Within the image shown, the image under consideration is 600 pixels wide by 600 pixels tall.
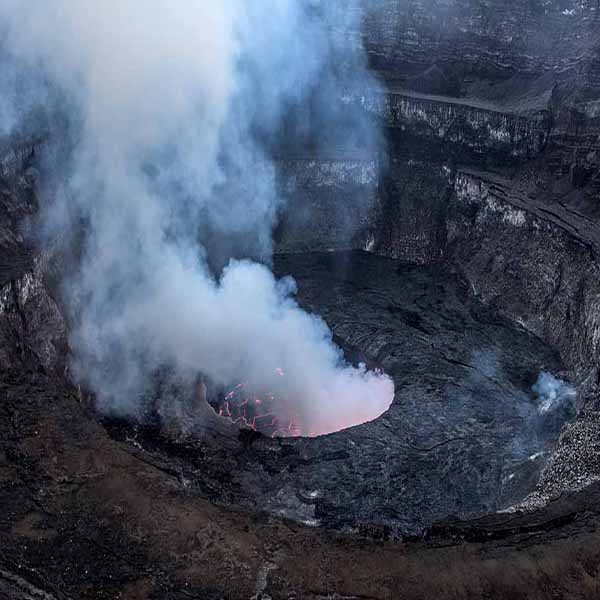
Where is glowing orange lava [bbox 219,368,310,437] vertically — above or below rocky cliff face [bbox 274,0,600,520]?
below

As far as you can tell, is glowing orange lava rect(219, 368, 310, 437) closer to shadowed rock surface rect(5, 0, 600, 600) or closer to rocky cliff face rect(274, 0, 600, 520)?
shadowed rock surface rect(5, 0, 600, 600)

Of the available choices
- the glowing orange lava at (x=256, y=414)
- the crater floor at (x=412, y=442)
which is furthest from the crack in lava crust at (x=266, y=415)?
the crater floor at (x=412, y=442)

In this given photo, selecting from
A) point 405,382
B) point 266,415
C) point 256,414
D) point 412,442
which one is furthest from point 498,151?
point 256,414

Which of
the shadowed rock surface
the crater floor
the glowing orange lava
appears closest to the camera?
the shadowed rock surface

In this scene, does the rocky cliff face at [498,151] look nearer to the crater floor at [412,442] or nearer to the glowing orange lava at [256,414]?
the crater floor at [412,442]

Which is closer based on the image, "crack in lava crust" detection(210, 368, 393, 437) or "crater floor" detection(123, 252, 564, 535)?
"crater floor" detection(123, 252, 564, 535)

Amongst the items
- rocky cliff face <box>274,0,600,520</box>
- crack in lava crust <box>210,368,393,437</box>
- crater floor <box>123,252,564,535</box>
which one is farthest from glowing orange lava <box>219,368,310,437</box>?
rocky cliff face <box>274,0,600,520</box>

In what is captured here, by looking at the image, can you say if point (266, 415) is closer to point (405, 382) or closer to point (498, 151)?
point (405, 382)

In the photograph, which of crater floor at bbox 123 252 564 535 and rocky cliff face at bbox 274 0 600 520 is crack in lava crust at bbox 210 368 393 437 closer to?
crater floor at bbox 123 252 564 535

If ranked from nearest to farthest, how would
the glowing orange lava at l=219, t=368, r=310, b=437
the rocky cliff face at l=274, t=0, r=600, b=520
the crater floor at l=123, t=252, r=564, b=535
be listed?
the crater floor at l=123, t=252, r=564, b=535, the glowing orange lava at l=219, t=368, r=310, b=437, the rocky cliff face at l=274, t=0, r=600, b=520

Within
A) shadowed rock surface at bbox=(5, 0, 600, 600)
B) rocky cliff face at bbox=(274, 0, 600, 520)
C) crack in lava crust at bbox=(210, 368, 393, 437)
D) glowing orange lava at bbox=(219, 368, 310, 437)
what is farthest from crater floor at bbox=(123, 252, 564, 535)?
rocky cliff face at bbox=(274, 0, 600, 520)

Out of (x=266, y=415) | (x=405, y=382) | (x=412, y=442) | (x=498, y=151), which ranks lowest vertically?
(x=412, y=442)

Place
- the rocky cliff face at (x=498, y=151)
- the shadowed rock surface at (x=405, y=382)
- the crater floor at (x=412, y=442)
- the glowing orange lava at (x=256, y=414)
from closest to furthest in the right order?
1. the shadowed rock surface at (x=405, y=382)
2. the crater floor at (x=412, y=442)
3. the glowing orange lava at (x=256, y=414)
4. the rocky cliff face at (x=498, y=151)
